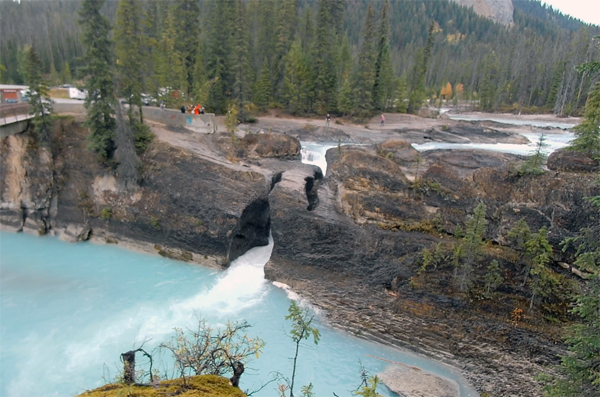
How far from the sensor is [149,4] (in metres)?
57.3

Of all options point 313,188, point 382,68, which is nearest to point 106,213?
point 313,188

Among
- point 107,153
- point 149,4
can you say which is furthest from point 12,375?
point 149,4

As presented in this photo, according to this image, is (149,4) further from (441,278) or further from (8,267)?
(441,278)

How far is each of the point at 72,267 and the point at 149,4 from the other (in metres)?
49.8

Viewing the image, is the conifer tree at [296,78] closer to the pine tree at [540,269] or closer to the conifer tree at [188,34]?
the conifer tree at [188,34]

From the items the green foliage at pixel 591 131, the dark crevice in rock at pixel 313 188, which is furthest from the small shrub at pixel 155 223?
the green foliage at pixel 591 131

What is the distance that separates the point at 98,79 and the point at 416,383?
25.4 metres

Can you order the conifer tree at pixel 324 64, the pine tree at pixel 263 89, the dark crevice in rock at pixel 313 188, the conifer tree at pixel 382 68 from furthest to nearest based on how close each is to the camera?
the conifer tree at pixel 382 68
the pine tree at pixel 263 89
the conifer tree at pixel 324 64
the dark crevice in rock at pixel 313 188

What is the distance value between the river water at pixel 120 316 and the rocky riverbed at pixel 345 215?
1062 mm

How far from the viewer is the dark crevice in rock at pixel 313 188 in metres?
22.8

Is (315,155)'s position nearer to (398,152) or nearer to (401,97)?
(398,152)

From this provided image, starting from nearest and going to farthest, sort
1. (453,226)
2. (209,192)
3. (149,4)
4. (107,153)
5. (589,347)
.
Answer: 1. (589,347)
2. (453,226)
3. (209,192)
4. (107,153)
5. (149,4)

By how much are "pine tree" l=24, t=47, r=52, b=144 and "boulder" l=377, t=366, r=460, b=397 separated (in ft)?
89.6

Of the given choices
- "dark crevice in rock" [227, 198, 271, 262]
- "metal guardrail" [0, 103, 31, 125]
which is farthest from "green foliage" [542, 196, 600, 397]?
"metal guardrail" [0, 103, 31, 125]
